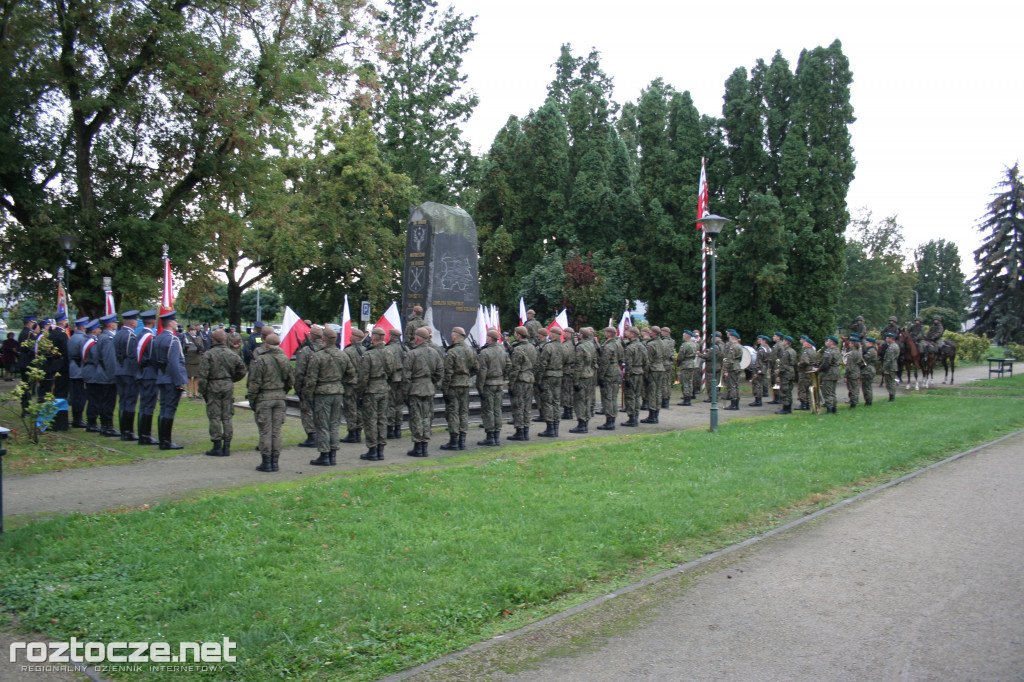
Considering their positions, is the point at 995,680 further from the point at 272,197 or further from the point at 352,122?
the point at 352,122

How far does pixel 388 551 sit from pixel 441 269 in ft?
35.0

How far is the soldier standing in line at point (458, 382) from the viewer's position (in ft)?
42.3

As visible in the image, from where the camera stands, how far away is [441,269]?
16.8 metres

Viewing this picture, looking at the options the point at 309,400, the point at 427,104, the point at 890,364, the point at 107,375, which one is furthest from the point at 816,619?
the point at 427,104

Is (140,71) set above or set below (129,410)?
above

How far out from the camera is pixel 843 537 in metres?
7.72

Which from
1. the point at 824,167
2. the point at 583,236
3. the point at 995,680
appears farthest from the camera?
the point at 583,236

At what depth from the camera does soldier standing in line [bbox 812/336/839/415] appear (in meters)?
18.2

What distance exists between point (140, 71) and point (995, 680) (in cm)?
1987

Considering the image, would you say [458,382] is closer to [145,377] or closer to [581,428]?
[581,428]

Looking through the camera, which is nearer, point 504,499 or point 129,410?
point 504,499

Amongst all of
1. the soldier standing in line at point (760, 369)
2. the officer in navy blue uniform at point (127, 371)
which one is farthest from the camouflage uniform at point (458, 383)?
the soldier standing in line at point (760, 369)

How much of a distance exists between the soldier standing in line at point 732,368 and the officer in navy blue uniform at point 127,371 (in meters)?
14.7

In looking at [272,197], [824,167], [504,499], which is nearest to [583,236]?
[824,167]
